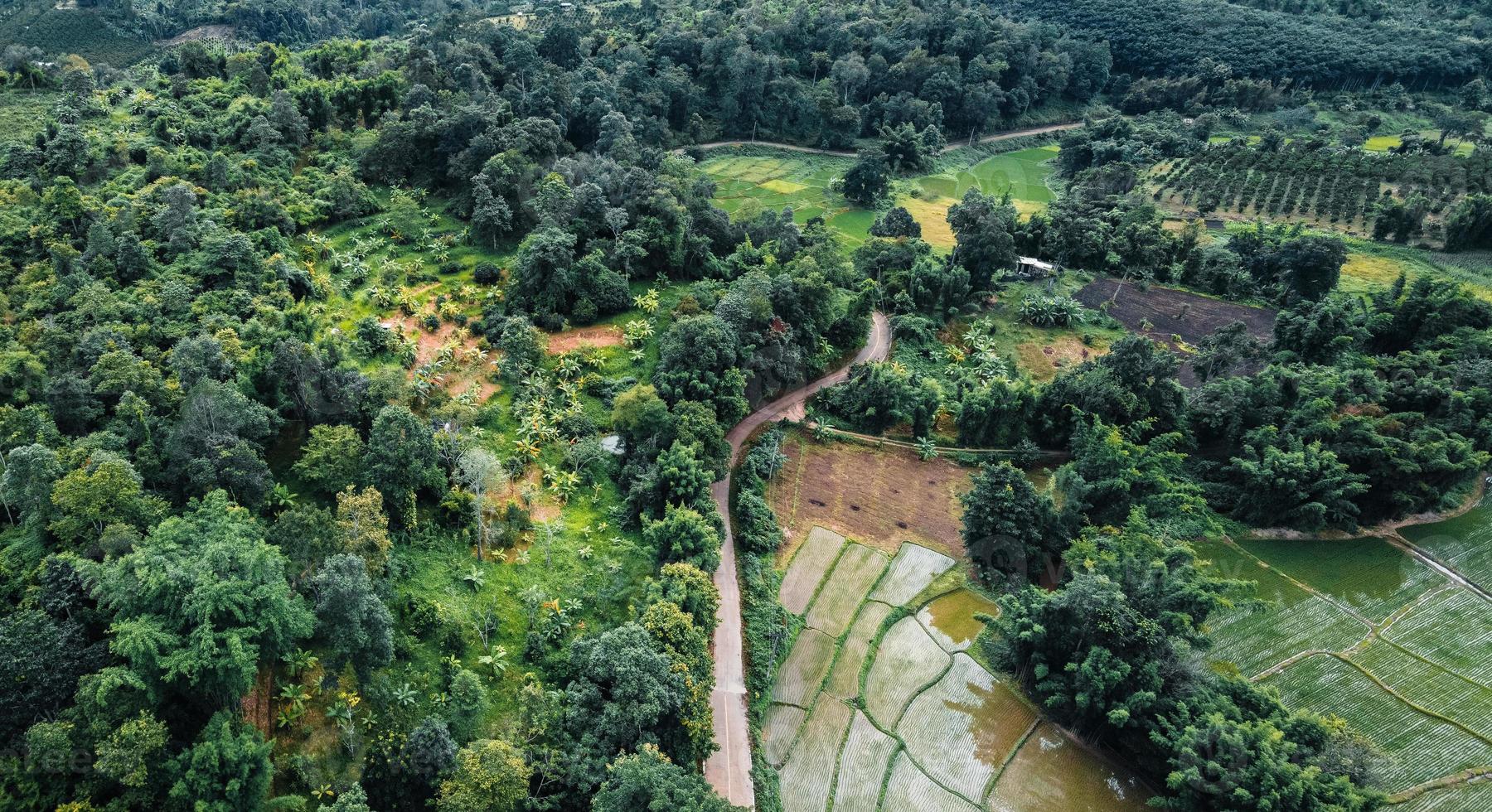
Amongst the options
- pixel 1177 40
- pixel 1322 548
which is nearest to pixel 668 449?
pixel 1322 548

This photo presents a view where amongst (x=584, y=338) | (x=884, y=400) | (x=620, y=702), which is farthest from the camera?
(x=584, y=338)

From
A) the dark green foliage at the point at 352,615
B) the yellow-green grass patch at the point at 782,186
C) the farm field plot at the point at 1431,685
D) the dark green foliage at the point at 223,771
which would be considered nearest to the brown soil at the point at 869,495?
the farm field plot at the point at 1431,685

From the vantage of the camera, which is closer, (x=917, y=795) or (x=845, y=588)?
(x=917, y=795)

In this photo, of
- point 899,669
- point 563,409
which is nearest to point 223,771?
point 563,409

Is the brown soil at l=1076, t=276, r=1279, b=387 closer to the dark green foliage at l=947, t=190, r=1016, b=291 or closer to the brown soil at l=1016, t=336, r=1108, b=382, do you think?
the brown soil at l=1016, t=336, r=1108, b=382

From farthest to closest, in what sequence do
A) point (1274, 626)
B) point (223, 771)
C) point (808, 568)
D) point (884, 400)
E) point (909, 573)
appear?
1. point (884, 400)
2. point (909, 573)
3. point (808, 568)
4. point (1274, 626)
5. point (223, 771)

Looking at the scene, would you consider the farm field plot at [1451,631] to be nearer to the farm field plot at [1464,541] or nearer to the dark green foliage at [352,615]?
the farm field plot at [1464,541]

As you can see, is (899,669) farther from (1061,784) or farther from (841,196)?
(841,196)
